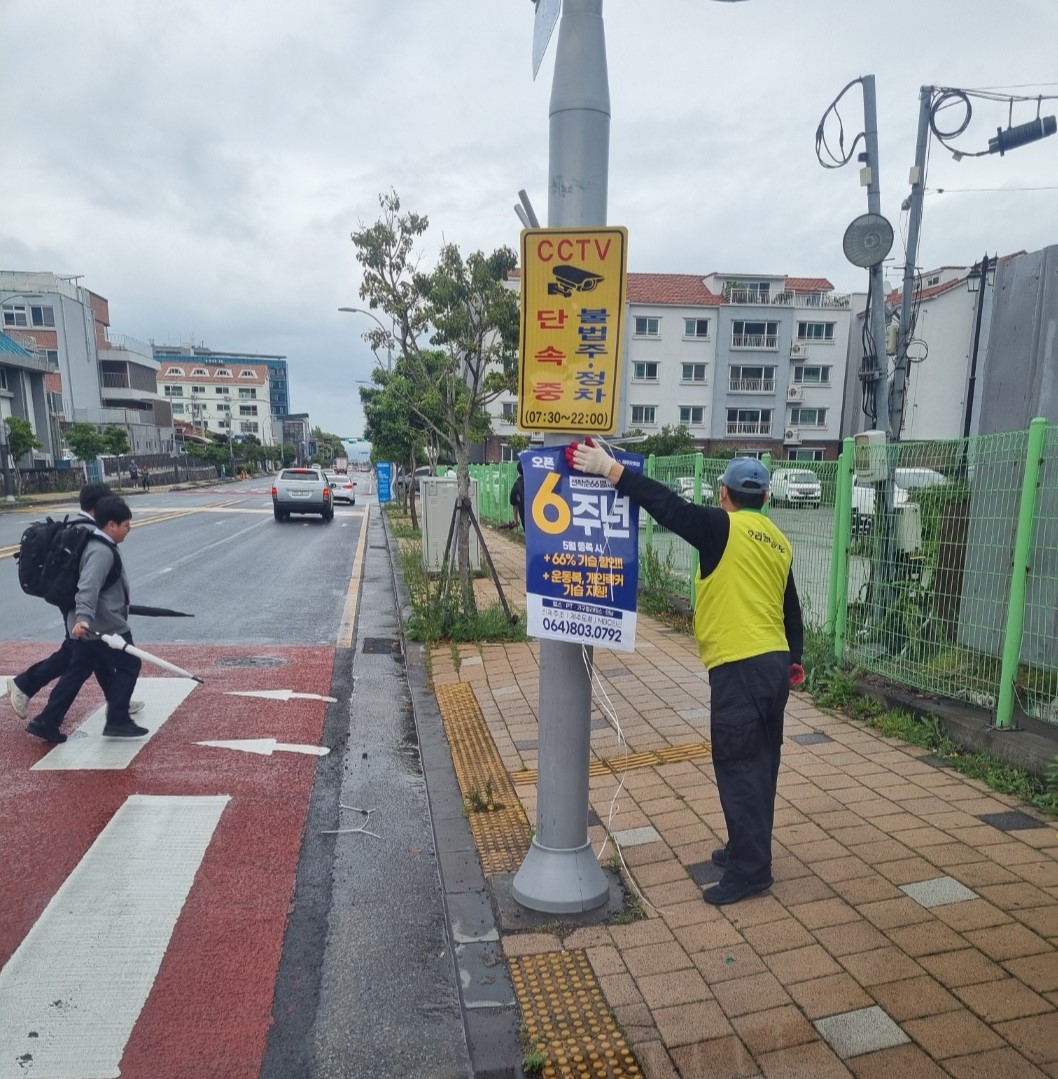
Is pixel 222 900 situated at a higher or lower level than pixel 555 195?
lower

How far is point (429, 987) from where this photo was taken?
9.26ft

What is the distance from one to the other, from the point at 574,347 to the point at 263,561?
495 inches

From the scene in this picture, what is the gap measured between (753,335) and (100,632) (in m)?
43.2

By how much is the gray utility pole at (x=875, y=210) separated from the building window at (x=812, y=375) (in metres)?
38.0

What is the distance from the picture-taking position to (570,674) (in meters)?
3.01

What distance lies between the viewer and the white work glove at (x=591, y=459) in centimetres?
271

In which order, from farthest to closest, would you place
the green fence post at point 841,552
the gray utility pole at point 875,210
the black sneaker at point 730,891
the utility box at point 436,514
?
the utility box at point 436,514, the gray utility pole at point 875,210, the green fence post at point 841,552, the black sneaker at point 730,891

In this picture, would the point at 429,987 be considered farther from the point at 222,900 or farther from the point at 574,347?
the point at 574,347

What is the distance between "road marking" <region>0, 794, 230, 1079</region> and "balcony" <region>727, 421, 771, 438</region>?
4324cm

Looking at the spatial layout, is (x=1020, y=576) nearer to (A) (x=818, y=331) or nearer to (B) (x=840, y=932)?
(B) (x=840, y=932)

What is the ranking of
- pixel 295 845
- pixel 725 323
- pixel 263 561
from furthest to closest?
pixel 725 323
pixel 263 561
pixel 295 845

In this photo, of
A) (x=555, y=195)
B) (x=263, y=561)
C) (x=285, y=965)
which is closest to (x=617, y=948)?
(x=285, y=965)

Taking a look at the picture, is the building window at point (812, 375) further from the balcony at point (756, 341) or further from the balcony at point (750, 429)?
the balcony at point (750, 429)

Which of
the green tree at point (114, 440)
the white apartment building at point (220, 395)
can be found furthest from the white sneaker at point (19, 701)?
the white apartment building at point (220, 395)
